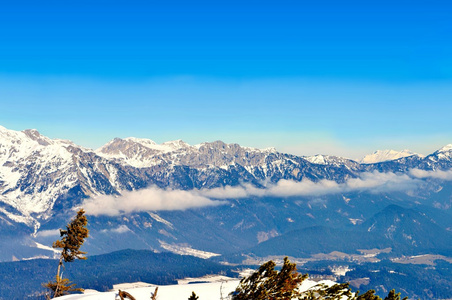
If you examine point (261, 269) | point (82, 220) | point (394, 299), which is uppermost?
point (82, 220)

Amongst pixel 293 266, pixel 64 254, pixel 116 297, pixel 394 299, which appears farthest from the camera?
pixel 64 254

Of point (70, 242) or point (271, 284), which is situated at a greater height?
point (70, 242)

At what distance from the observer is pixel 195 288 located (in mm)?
55688

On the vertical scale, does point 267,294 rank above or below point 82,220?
below

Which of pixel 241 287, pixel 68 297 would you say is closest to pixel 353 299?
pixel 241 287

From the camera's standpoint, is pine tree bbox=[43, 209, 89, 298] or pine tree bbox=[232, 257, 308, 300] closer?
pine tree bbox=[232, 257, 308, 300]

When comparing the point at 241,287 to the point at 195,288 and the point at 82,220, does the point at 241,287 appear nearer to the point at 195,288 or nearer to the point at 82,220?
the point at 195,288

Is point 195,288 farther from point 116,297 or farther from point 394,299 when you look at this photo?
point 394,299

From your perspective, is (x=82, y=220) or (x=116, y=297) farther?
(x=82, y=220)

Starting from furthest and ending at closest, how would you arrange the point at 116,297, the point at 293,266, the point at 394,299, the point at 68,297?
the point at 68,297 < the point at 116,297 < the point at 394,299 < the point at 293,266

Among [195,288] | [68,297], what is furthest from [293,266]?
[68,297]

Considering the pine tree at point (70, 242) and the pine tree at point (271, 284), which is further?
the pine tree at point (70, 242)

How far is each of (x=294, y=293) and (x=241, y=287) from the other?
4157 millimetres

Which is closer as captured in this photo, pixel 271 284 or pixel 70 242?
pixel 271 284
